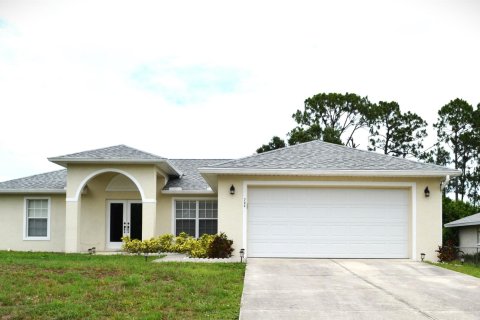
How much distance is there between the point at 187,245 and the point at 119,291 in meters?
8.40

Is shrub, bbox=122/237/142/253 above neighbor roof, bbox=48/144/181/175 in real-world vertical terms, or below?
below

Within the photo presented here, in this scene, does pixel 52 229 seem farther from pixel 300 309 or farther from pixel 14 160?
pixel 300 309

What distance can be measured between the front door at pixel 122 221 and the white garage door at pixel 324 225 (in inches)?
266

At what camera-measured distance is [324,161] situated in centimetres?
1727

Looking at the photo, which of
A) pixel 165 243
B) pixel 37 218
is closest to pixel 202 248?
pixel 165 243

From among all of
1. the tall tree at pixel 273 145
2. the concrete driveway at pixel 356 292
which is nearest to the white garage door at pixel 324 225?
the concrete driveway at pixel 356 292

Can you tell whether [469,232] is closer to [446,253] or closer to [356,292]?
[446,253]

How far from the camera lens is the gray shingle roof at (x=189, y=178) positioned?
868 inches

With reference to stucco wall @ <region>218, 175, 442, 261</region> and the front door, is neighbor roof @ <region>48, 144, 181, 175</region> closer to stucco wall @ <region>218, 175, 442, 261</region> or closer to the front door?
the front door

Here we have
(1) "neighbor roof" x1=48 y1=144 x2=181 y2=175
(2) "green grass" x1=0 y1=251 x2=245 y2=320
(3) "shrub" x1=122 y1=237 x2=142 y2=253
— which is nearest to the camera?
(2) "green grass" x1=0 y1=251 x2=245 y2=320

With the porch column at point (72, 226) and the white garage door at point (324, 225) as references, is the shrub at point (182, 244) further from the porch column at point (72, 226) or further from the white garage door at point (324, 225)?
the porch column at point (72, 226)

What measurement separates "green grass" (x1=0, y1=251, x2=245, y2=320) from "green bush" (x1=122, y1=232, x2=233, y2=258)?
2.35m

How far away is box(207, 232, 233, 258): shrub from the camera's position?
16.0m

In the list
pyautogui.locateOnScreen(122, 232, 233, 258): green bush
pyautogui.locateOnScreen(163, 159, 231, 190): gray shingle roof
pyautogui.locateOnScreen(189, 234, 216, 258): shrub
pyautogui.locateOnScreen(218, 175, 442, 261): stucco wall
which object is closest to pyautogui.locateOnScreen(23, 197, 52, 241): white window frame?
pyautogui.locateOnScreen(122, 232, 233, 258): green bush
